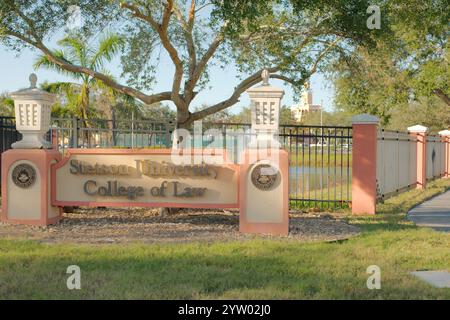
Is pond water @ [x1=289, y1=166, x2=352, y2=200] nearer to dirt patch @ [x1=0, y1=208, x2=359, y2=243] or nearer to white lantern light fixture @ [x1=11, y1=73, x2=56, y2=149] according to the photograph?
dirt patch @ [x1=0, y1=208, x2=359, y2=243]

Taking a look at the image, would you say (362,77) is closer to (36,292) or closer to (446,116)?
(36,292)

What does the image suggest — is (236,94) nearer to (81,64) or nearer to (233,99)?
(233,99)

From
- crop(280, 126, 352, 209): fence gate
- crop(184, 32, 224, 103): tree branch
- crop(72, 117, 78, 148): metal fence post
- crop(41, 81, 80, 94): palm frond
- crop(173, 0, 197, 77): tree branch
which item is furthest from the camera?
crop(41, 81, 80, 94): palm frond

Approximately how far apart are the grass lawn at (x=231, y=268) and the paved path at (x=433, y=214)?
2068 mm

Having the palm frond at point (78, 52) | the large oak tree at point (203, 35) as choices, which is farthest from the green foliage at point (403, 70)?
the palm frond at point (78, 52)

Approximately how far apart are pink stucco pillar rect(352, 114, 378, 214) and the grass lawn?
3.58 meters

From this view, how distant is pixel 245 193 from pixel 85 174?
3.08 metres

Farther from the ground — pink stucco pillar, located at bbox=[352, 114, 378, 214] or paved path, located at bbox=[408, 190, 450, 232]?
pink stucco pillar, located at bbox=[352, 114, 378, 214]

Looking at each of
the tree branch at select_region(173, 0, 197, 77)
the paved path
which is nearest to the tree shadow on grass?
the paved path

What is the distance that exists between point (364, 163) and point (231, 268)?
706 cm

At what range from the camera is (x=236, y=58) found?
573 inches

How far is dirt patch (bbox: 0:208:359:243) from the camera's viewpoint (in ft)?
32.9

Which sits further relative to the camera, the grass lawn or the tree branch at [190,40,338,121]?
the tree branch at [190,40,338,121]

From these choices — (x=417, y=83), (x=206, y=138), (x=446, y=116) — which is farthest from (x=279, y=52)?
(x=446, y=116)
